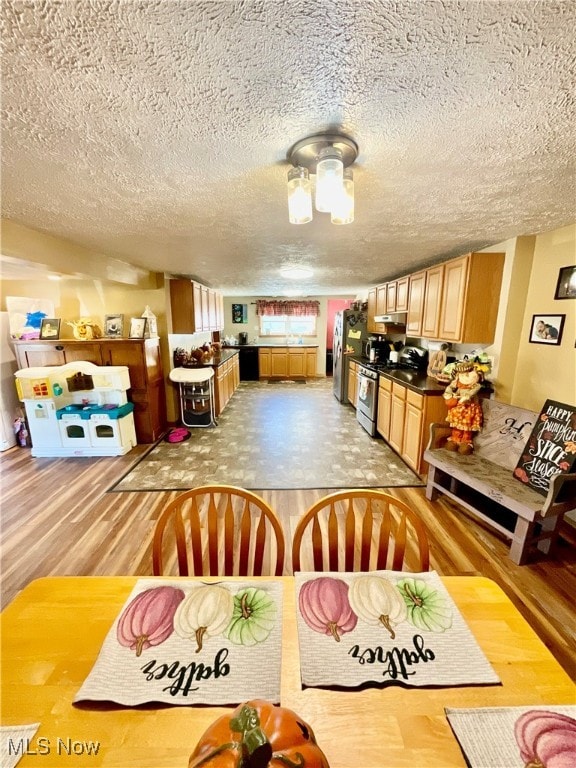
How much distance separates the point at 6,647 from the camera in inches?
28.3

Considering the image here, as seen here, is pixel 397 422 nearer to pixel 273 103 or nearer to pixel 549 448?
pixel 549 448

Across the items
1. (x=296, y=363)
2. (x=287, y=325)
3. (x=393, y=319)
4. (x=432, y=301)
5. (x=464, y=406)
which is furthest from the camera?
(x=287, y=325)

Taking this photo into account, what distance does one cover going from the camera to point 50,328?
360 cm

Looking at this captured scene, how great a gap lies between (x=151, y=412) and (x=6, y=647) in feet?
10.7

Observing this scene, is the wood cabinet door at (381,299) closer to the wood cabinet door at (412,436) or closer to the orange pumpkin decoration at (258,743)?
the wood cabinet door at (412,436)

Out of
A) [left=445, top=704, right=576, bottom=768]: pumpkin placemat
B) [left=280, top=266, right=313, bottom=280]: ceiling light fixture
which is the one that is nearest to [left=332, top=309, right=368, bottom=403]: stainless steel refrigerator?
[left=280, top=266, right=313, bottom=280]: ceiling light fixture

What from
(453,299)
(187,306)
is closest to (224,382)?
(187,306)

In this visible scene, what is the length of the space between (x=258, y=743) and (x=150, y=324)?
402cm

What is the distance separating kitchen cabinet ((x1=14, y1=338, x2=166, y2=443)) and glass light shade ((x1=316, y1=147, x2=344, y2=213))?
315 cm

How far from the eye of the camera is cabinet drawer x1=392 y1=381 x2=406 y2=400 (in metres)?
3.16

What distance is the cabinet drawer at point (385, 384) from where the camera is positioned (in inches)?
139

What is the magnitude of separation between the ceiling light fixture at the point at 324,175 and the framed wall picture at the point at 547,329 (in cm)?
211

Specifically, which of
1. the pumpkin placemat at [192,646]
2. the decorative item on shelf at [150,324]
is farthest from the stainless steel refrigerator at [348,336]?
the pumpkin placemat at [192,646]

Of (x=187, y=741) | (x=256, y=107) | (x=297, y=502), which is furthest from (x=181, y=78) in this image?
(x=297, y=502)
